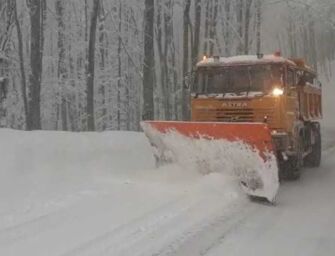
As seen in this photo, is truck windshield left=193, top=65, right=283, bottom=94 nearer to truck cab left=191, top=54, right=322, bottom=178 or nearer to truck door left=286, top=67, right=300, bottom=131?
truck cab left=191, top=54, right=322, bottom=178

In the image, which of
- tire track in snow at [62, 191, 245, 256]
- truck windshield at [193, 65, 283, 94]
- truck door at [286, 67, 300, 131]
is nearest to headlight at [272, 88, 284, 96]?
truck windshield at [193, 65, 283, 94]

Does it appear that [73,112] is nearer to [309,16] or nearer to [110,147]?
[309,16]

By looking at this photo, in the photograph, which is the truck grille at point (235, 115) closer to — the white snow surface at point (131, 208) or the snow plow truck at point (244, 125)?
the snow plow truck at point (244, 125)

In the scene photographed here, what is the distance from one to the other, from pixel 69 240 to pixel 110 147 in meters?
7.39

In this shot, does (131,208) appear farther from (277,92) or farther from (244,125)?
(277,92)

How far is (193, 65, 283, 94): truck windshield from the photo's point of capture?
12.8 meters

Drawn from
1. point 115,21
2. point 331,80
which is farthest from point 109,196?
point 331,80

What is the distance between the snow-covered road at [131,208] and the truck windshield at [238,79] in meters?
2.10

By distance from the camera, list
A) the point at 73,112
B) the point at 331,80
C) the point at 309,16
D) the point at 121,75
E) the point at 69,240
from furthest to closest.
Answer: the point at 331,80, the point at 309,16, the point at 73,112, the point at 121,75, the point at 69,240

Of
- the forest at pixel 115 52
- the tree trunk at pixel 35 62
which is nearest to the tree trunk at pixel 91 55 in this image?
the forest at pixel 115 52

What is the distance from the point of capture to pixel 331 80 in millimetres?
68938

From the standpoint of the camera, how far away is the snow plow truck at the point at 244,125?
10.8 m

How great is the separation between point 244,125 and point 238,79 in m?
2.30

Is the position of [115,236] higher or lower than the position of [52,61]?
lower
